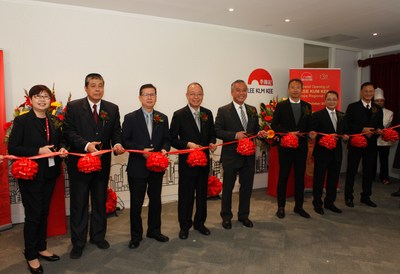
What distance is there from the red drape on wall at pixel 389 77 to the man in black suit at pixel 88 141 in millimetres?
6570

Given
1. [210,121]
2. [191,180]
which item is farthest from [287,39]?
[191,180]

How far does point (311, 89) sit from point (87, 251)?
4.83 meters

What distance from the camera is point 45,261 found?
124 inches

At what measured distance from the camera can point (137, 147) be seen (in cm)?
334

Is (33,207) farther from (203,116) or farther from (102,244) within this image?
(203,116)

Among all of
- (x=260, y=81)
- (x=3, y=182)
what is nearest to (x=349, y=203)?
(x=260, y=81)

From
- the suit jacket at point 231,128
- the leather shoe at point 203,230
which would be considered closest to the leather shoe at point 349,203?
the suit jacket at point 231,128

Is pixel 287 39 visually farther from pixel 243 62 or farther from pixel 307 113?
pixel 307 113

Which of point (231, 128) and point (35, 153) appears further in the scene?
point (231, 128)

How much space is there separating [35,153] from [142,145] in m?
1.02

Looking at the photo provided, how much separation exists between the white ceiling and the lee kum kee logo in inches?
31.3

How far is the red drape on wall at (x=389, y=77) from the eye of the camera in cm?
718

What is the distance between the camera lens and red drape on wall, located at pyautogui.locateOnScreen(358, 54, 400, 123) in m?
7.18

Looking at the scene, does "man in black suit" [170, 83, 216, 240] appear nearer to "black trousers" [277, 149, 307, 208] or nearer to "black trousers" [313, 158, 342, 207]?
Answer: "black trousers" [277, 149, 307, 208]
